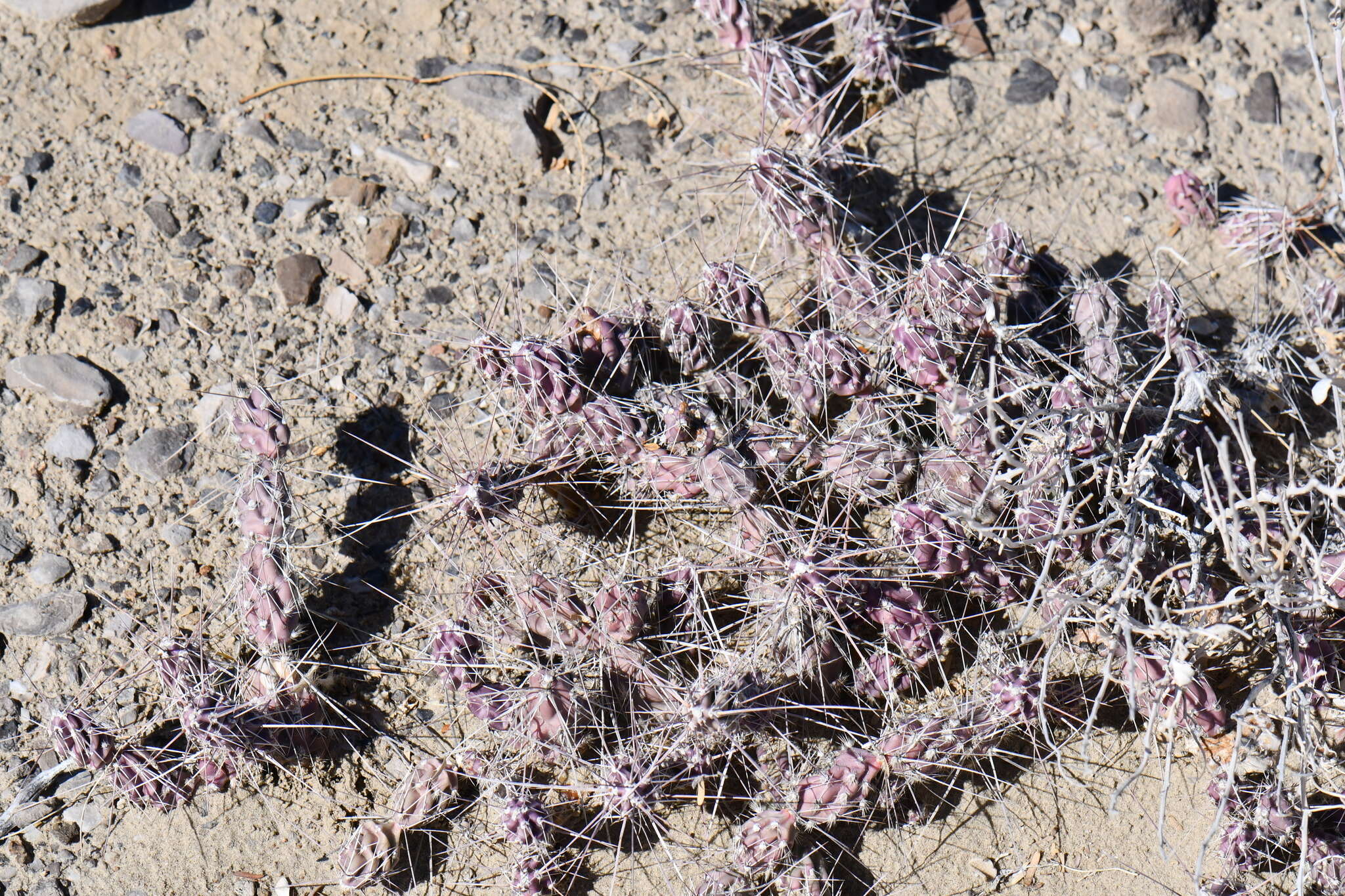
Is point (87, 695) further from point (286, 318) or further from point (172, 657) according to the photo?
point (286, 318)

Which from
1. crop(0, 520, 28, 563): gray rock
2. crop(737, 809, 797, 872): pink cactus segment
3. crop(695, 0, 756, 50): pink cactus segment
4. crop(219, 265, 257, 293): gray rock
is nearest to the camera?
crop(737, 809, 797, 872): pink cactus segment

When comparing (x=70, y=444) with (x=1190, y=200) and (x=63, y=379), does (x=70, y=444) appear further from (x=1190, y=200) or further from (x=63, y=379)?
(x=1190, y=200)

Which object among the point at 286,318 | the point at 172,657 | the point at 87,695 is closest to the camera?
the point at 172,657

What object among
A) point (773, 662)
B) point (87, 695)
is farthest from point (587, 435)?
point (87, 695)

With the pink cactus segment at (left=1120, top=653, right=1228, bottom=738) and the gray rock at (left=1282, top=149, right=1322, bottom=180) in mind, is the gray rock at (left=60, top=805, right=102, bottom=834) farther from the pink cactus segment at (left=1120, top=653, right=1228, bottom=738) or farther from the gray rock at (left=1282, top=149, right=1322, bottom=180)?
the gray rock at (left=1282, top=149, right=1322, bottom=180)

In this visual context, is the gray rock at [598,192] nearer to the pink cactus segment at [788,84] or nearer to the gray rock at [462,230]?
the gray rock at [462,230]

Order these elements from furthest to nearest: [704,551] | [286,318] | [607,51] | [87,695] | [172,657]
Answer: [607,51] < [286,318] < [704,551] < [87,695] < [172,657]

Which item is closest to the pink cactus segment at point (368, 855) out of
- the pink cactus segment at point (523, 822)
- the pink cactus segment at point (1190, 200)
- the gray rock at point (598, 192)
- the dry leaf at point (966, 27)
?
the pink cactus segment at point (523, 822)

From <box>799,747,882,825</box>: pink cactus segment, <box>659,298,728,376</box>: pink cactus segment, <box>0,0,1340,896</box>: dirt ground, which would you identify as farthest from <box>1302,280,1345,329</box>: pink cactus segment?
<box>799,747,882,825</box>: pink cactus segment
